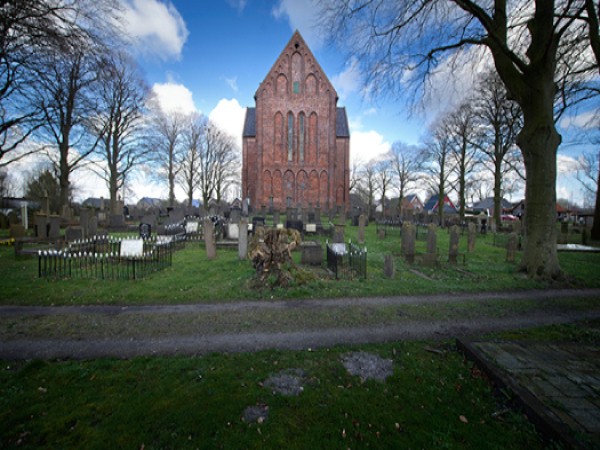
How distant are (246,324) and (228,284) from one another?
2469 millimetres

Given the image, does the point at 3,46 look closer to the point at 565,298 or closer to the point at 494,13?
the point at 494,13

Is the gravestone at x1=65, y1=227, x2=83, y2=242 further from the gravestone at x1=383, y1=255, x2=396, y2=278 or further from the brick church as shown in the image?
the brick church

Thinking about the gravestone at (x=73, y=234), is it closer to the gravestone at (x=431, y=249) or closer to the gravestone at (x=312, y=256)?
the gravestone at (x=312, y=256)

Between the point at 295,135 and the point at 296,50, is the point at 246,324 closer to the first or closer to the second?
the point at 295,135

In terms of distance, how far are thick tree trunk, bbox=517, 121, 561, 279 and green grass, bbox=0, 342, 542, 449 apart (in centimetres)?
618

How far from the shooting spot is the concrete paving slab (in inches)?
87.7

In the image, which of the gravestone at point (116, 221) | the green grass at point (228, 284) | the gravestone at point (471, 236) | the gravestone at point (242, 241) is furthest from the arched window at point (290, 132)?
the green grass at point (228, 284)

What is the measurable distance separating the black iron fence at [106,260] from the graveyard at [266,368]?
5.7 inches

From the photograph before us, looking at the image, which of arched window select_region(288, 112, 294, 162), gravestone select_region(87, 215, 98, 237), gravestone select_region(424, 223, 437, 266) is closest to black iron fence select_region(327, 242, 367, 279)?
gravestone select_region(424, 223, 437, 266)

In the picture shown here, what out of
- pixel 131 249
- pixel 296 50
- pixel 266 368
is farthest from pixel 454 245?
pixel 296 50

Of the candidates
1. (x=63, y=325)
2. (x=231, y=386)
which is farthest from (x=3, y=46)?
(x=231, y=386)

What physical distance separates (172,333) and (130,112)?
27299 mm

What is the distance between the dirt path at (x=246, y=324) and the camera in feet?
12.8

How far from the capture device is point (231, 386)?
292 centimetres
